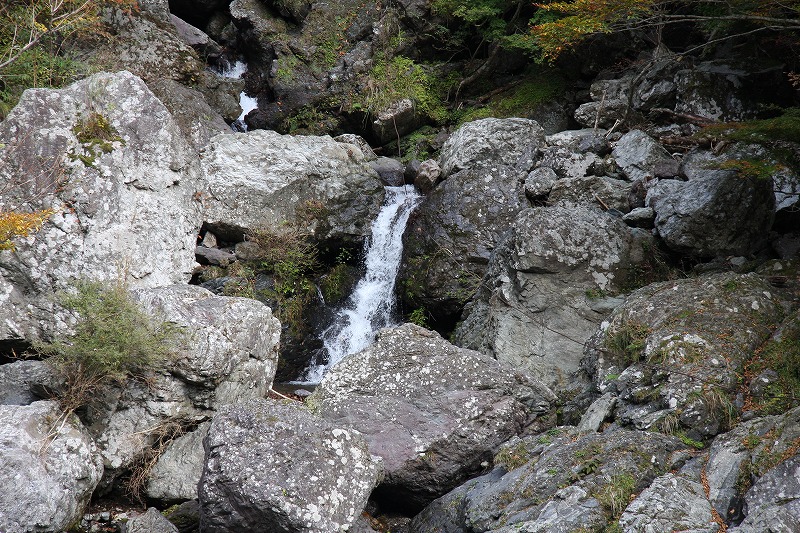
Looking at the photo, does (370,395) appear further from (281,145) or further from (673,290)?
(281,145)

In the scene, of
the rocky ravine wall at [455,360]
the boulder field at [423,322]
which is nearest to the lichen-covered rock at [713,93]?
the boulder field at [423,322]

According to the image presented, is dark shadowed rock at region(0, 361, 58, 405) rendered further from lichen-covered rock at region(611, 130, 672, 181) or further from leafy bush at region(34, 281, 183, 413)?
lichen-covered rock at region(611, 130, 672, 181)

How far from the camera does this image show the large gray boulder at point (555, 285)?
934 centimetres

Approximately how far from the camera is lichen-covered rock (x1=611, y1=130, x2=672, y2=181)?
37.2 feet

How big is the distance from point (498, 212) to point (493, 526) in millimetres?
6904

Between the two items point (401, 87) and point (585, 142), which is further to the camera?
point (401, 87)

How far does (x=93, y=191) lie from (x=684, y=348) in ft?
27.9

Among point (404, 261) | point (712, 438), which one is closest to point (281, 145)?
point (404, 261)

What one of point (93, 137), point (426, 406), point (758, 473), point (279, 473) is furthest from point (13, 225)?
point (758, 473)

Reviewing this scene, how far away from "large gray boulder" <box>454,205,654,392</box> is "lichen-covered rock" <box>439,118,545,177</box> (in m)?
2.85

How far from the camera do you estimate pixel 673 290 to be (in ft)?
26.7

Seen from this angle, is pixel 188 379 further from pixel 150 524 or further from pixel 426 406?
pixel 426 406

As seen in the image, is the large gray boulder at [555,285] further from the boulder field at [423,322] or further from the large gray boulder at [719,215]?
the large gray boulder at [719,215]

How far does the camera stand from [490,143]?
12.8 m
